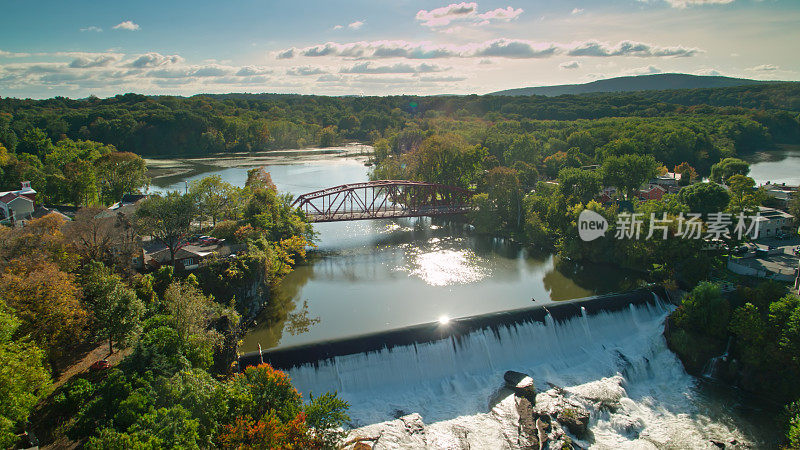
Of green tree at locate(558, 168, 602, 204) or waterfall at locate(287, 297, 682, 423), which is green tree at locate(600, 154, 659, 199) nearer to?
green tree at locate(558, 168, 602, 204)

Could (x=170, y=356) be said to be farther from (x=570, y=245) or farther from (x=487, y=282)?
(x=570, y=245)

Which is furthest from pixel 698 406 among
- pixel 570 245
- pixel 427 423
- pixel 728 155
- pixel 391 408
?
pixel 728 155

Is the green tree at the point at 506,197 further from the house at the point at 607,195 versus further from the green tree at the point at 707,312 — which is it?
the green tree at the point at 707,312

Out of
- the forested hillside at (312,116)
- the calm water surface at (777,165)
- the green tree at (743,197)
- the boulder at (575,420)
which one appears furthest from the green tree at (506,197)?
the forested hillside at (312,116)

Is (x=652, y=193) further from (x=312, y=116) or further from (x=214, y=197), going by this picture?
(x=312, y=116)

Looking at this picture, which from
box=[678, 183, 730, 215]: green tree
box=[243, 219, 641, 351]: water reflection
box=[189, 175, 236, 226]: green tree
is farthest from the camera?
box=[189, 175, 236, 226]: green tree

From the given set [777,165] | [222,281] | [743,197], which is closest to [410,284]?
[222,281]

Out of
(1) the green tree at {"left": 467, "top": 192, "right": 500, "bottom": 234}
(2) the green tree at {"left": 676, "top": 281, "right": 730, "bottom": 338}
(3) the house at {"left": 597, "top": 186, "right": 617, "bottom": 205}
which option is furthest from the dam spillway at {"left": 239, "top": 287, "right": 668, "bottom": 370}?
(3) the house at {"left": 597, "top": 186, "right": 617, "bottom": 205}
